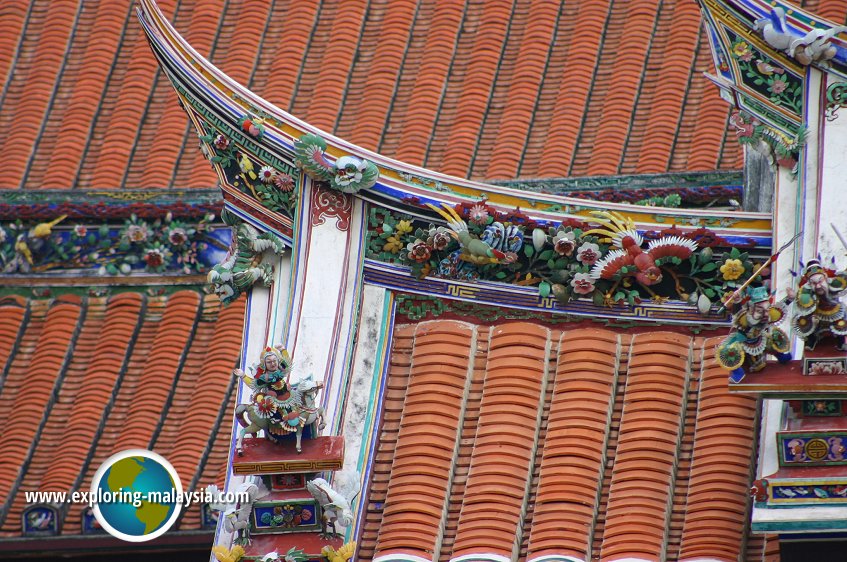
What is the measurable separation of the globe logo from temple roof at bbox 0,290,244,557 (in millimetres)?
362

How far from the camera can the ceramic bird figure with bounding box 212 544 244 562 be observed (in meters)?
13.8

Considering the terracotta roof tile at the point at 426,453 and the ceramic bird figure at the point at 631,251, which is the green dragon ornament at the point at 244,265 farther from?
the ceramic bird figure at the point at 631,251

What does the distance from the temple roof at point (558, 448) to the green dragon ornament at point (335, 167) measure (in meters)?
1.25

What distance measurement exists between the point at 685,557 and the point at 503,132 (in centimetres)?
1063

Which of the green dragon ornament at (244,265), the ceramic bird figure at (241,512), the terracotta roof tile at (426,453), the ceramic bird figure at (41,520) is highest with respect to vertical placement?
the green dragon ornament at (244,265)

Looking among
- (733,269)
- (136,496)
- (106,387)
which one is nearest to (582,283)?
(733,269)

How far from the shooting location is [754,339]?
13000 millimetres

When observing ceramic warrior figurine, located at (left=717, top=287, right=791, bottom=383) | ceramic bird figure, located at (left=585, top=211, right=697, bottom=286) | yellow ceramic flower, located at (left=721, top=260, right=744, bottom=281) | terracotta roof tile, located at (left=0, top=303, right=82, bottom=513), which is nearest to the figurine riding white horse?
ceramic bird figure, located at (left=585, top=211, right=697, bottom=286)

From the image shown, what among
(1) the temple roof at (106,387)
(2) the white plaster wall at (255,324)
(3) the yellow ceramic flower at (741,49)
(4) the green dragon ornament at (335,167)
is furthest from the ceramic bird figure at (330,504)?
(1) the temple roof at (106,387)

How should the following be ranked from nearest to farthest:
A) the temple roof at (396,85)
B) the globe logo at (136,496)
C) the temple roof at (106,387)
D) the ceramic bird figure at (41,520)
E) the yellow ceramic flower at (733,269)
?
the yellow ceramic flower at (733,269) < the globe logo at (136,496) < the ceramic bird figure at (41,520) < the temple roof at (106,387) < the temple roof at (396,85)

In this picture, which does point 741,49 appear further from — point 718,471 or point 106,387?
point 106,387

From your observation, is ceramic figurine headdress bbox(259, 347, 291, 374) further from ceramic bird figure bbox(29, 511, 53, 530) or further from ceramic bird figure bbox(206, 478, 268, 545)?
ceramic bird figure bbox(29, 511, 53, 530)

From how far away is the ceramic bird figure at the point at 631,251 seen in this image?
14461 millimetres

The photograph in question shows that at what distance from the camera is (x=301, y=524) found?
13.9 meters
